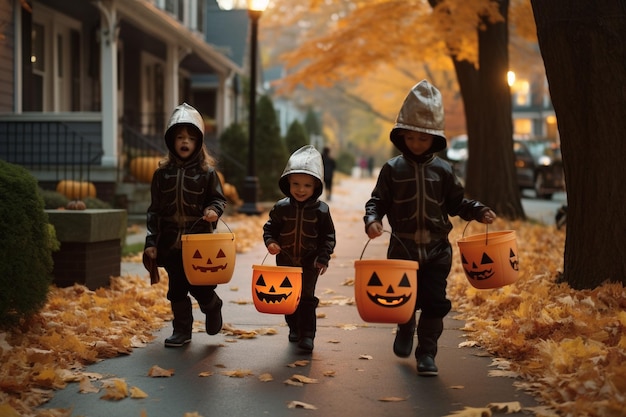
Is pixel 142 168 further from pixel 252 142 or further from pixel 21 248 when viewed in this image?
pixel 21 248

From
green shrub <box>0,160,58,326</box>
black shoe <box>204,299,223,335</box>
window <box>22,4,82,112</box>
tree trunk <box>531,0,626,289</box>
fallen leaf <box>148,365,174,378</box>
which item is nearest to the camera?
fallen leaf <box>148,365,174,378</box>

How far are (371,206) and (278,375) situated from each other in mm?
1175

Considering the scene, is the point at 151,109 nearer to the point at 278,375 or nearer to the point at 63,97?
the point at 63,97

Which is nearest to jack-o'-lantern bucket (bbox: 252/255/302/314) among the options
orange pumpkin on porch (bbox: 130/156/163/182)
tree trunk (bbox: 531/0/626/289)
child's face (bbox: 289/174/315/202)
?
child's face (bbox: 289/174/315/202)

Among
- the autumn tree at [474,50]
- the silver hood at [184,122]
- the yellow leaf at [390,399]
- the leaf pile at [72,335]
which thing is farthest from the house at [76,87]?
the yellow leaf at [390,399]

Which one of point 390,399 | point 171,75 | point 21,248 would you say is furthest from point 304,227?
point 171,75

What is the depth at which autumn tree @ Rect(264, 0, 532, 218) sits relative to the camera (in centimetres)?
1636

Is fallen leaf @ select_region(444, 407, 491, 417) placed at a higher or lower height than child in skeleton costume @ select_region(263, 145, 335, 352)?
lower

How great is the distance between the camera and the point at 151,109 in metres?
24.7

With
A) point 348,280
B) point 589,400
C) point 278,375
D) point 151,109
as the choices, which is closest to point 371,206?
point 278,375

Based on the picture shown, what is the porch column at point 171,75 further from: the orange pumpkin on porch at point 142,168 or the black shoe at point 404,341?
the black shoe at point 404,341

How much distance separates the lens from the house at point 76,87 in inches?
616

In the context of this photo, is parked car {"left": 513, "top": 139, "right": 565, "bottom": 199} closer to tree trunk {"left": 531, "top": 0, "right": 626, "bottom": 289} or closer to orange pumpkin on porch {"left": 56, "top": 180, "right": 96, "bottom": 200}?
orange pumpkin on porch {"left": 56, "top": 180, "right": 96, "bottom": 200}

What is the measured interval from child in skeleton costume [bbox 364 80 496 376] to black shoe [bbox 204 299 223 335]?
59.5 inches
